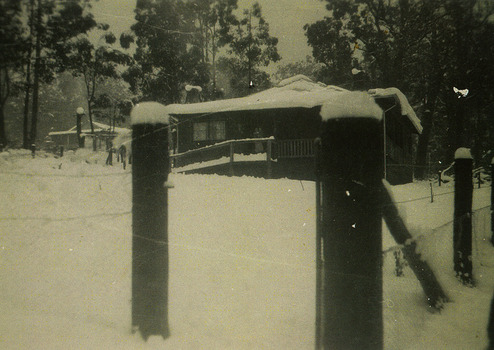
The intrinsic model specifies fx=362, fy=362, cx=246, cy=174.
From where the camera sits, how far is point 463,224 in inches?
114

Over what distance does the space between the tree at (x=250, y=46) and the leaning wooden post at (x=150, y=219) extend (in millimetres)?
1085

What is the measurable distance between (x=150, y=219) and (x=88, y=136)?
2.73 ft

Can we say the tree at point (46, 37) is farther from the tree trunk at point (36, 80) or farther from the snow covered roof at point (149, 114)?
the snow covered roof at point (149, 114)

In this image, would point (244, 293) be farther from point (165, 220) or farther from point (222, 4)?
point (222, 4)

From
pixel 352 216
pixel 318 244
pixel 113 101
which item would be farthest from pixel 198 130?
pixel 352 216

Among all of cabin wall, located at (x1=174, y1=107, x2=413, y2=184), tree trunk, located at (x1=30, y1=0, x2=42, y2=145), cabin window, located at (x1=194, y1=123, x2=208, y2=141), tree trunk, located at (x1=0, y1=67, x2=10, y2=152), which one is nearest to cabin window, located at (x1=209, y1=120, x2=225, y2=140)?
cabin wall, located at (x1=174, y1=107, x2=413, y2=184)

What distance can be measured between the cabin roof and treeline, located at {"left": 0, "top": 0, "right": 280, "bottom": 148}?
0.13 m

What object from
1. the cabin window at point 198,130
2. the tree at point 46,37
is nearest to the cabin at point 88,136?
the tree at point 46,37

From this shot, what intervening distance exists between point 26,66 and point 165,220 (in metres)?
1.34

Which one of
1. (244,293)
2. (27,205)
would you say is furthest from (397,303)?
(27,205)

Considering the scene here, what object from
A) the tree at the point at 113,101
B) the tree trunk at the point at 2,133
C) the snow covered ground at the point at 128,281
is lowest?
the snow covered ground at the point at 128,281

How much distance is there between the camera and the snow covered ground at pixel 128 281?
232 centimetres

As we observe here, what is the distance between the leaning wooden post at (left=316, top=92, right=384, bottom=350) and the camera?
1591 mm

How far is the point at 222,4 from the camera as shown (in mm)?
2635
